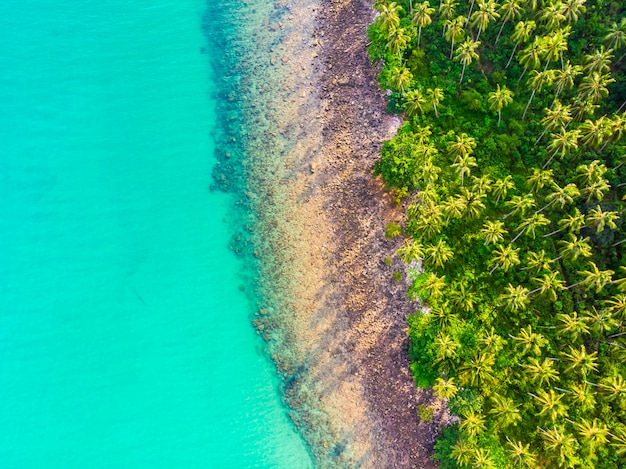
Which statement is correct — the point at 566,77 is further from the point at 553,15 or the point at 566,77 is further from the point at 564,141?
the point at 564,141

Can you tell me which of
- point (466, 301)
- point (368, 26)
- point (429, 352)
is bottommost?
point (429, 352)

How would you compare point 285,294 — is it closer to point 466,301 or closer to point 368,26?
point 466,301

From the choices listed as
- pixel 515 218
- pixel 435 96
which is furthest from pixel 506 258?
pixel 435 96

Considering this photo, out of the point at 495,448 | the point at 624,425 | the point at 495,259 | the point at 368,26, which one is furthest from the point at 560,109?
the point at 495,448

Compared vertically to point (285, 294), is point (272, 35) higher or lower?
higher

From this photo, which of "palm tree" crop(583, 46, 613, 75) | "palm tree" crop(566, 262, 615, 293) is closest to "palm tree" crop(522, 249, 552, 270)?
"palm tree" crop(566, 262, 615, 293)

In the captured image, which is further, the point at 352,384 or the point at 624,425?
the point at 352,384

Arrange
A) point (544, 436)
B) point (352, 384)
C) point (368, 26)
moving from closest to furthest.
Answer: point (544, 436)
point (352, 384)
point (368, 26)
